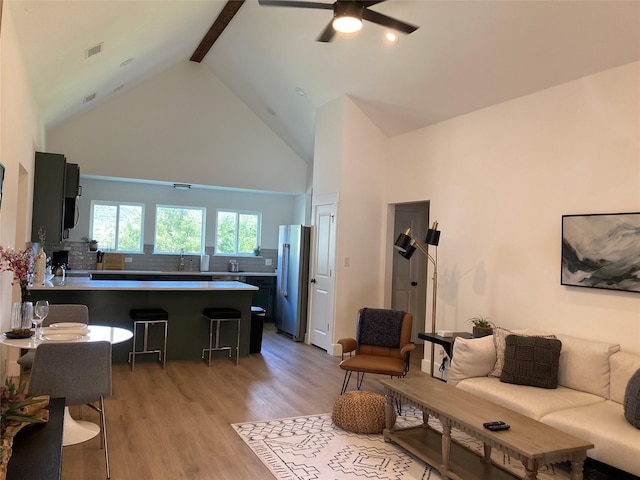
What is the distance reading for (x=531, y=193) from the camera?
4.79 meters

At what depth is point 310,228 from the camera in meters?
7.55

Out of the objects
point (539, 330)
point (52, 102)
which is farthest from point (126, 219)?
point (539, 330)

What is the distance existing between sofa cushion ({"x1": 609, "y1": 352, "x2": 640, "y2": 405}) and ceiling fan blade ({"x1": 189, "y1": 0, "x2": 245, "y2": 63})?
18.6ft

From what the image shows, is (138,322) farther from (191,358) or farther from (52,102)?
(52,102)

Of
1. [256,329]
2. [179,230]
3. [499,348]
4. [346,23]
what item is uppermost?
[346,23]

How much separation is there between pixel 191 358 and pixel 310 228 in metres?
2.67

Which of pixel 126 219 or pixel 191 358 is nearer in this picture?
pixel 191 358

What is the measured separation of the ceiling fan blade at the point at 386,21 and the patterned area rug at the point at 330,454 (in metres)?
3.13

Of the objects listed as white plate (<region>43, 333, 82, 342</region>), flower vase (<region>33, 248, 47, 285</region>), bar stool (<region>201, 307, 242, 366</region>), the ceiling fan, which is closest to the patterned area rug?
white plate (<region>43, 333, 82, 342</region>)

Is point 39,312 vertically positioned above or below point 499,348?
above

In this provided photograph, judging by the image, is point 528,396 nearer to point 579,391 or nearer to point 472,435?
point 579,391

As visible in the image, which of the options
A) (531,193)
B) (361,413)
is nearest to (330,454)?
(361,413)

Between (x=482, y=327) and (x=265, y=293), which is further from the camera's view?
(x=265, y=293)

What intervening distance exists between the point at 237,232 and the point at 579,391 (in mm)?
6947
